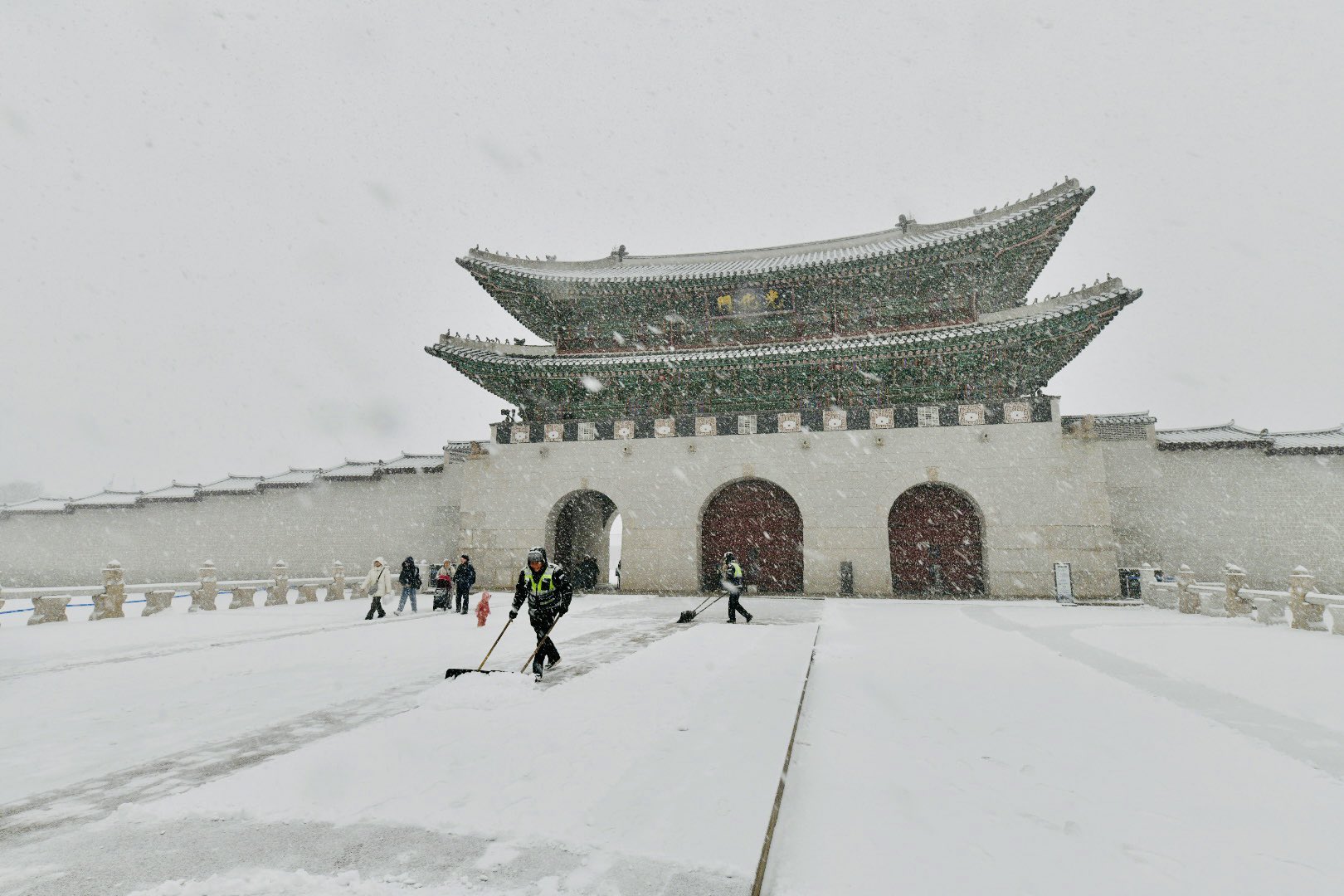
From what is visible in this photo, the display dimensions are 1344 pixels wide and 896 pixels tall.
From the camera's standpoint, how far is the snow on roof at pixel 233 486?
2161 centimetres

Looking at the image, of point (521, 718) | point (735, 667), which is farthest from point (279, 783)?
point (735, 667)

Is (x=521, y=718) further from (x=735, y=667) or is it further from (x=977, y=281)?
(x=977, y=281)

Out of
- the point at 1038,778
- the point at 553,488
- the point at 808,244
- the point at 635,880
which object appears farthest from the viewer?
the point at 808,244

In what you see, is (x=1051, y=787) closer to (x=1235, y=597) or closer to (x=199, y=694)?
(x=199, y=694)

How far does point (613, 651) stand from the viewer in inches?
295

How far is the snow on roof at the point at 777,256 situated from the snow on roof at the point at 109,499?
17.3 m

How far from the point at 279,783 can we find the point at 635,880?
2216mm

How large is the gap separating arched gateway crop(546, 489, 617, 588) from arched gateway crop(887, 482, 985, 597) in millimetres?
8547

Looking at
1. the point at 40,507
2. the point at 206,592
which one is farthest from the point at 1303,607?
the point at 40,507

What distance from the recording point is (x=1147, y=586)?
548 inches

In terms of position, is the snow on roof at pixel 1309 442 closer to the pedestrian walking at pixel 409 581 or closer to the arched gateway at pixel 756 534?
the arched gateway at pixel 756 534

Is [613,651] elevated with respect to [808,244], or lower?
lower

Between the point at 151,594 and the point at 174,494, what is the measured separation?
43.6ft

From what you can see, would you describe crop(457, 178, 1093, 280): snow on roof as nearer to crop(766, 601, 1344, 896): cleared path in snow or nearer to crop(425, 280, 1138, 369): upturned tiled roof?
Result: crop(425, 280, 1138, 369): upturned tiled roof
